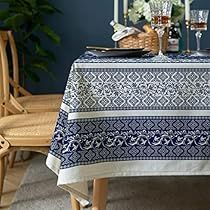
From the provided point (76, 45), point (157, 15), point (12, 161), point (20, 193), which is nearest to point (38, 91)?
point (76, 45)

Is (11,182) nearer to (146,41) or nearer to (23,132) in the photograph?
(23,132)

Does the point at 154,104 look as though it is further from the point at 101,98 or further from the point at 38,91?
the point at 38,91

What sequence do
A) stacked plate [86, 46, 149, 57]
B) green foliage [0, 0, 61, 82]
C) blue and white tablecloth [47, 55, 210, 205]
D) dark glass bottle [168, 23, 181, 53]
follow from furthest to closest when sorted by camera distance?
1. green foliage [0, 0, 61, 82]
2. dark glass bottle [168, 23, 181, 53]
3. stacked plate [86, 46, 149, 57]
4. blue and white tablecloth [47, 55, 210, 205]

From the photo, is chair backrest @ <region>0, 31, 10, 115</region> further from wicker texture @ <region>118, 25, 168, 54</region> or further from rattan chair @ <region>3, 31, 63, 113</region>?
wicker texture @ <region>118, 25, 168, 54</region>

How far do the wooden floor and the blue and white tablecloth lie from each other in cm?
79

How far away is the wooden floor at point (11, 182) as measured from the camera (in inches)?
83.5

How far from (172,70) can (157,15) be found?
28 cm

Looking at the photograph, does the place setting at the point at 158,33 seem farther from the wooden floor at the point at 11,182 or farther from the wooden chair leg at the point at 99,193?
→ the wooden floor at the point at 11,182

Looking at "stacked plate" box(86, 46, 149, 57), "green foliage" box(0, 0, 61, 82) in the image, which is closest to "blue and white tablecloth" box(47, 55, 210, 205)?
"stacked plate" box(86, 46, 149, 57)

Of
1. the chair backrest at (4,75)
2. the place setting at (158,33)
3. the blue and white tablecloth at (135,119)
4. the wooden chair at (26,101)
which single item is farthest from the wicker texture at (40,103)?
the blue and white tablecloth at (135,119)

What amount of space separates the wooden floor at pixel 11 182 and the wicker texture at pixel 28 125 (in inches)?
16.2

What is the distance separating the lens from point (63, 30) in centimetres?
318

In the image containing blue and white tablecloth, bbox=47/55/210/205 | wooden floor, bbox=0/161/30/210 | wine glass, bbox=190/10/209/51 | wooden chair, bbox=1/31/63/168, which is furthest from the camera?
wooden chair, bbox=1/31/63/168

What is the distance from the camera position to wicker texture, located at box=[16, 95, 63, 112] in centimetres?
237
